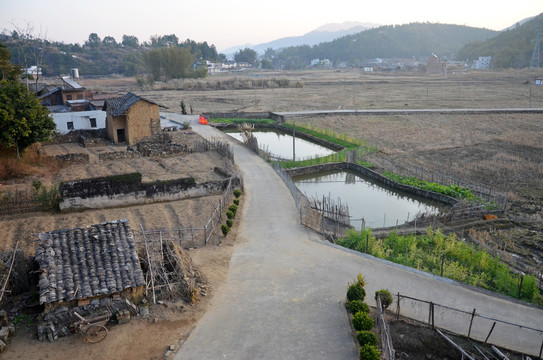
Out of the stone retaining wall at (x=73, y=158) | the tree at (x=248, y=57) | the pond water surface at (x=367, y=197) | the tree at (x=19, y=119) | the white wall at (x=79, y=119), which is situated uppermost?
the tree at (x=248, y=57)

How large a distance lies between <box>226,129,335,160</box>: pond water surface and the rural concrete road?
59.0 feet

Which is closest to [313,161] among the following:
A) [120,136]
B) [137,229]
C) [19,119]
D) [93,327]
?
[137,229]

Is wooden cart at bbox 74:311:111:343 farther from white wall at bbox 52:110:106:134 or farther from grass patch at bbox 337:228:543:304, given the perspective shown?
white wall at bbox 52:110:106:134

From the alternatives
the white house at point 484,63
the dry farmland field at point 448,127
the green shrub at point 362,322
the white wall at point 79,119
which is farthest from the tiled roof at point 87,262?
the white house at point 484,63

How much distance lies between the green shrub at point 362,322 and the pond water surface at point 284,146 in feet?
75.7

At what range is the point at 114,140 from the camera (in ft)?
122

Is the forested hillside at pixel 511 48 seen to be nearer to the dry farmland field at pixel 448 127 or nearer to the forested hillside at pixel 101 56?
the dry farmland field at pixel 448 127

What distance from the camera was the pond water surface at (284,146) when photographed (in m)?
37.2

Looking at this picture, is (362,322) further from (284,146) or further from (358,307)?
(284,146)

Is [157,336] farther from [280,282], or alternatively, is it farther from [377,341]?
[377,341]

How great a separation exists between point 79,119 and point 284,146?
1991cm

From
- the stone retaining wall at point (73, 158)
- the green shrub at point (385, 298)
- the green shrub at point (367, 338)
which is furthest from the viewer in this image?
the stone retaining wall at point (73, 158)

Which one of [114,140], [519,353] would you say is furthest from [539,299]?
[114,140]

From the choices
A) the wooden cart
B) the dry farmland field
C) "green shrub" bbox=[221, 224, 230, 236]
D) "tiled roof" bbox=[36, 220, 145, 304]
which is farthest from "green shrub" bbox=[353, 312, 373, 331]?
the dry farmland field
